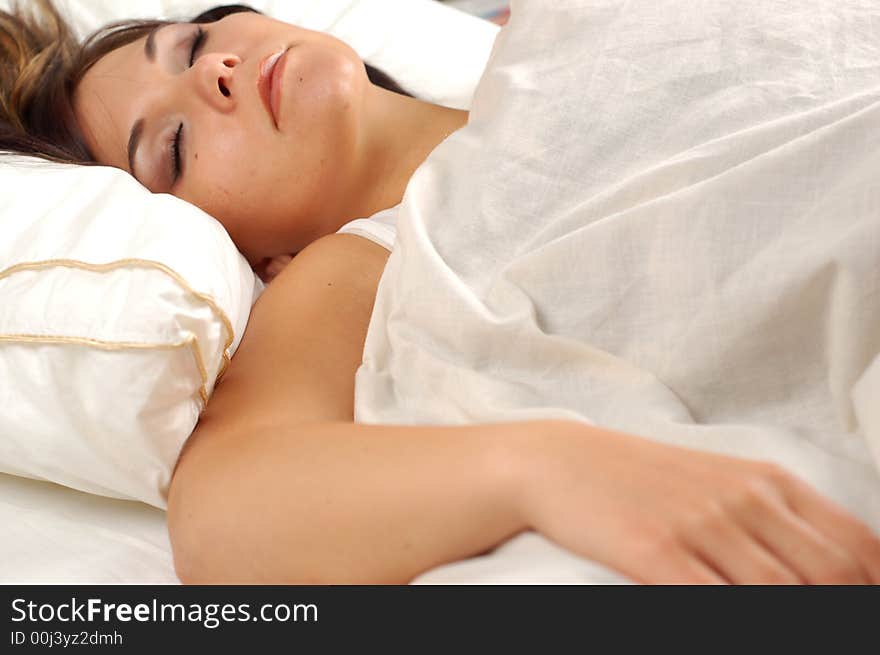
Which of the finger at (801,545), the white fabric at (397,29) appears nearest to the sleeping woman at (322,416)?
the finger at (801,545)

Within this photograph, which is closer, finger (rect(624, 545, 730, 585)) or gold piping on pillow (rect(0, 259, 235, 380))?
finger (rect(624, 545, 730, 585))

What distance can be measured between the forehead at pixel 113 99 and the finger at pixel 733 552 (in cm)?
96

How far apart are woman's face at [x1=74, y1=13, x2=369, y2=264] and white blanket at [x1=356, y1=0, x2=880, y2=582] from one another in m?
0.27

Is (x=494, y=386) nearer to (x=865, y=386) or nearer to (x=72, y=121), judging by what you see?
(x=865, y=386)

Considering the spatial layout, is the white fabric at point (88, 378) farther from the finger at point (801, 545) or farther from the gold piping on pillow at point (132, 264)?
the finger at point (801, 545)

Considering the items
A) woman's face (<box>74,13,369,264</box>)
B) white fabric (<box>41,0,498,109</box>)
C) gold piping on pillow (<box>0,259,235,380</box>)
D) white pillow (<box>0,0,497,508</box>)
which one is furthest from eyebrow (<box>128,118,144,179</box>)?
white fabric (<box>41,0,498,109</box>)

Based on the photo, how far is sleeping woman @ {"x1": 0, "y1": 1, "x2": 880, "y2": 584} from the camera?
2.09ft

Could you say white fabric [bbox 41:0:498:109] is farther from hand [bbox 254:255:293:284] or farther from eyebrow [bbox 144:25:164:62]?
hand [bbox 254:255:293:284]

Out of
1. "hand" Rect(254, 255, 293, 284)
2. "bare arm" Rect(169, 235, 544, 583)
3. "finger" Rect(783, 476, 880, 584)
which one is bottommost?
"hand" Rect(254, 255, 293, 284)

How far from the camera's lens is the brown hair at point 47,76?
1.33 m

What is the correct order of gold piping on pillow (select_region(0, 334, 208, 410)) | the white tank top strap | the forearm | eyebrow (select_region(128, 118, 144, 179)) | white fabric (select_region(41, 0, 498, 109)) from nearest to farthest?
1. the forearm
2. gold piping on pillow (select_region(0, 334, 208, 410))
3. the white tank top strap
4. eyebrow (select_region(128, 118, 144, 179))
5. white fabric (select_region(41, 0, 498, 109))

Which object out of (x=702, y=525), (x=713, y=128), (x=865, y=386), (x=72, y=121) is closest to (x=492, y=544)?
(x=702, y=525)

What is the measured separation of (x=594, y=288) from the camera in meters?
0.83
